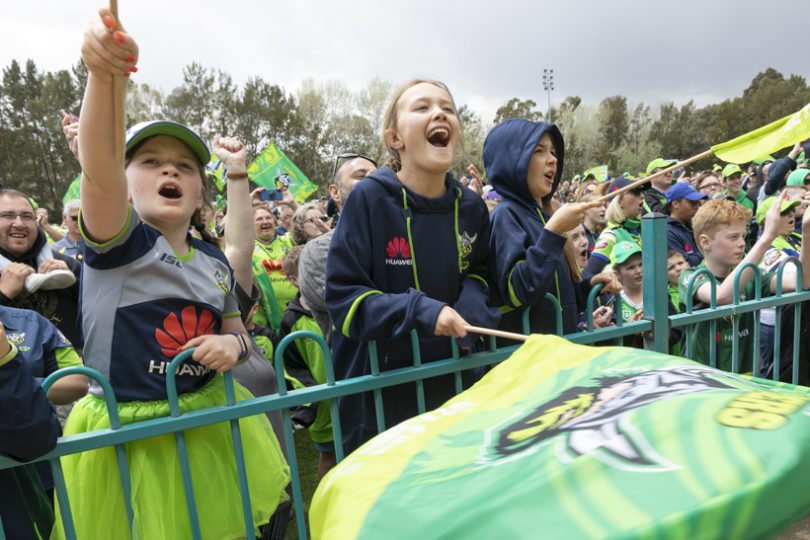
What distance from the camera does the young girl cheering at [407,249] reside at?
2002mm

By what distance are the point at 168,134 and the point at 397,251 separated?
0.83 metres

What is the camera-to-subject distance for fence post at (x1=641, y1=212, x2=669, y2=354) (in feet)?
8.22

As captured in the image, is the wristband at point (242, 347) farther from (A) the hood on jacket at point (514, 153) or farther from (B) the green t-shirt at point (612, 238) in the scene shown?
(B) the green t-shirt at point (612, 238)

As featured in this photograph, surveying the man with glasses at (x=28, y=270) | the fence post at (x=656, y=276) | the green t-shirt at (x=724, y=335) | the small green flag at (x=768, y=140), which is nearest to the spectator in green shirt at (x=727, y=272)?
the green t-shirt at (x=724, y=335)

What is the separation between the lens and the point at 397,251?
6.80 feet

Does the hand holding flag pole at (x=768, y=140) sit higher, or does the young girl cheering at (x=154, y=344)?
the hand holding flag pole at (x=768, y=140)

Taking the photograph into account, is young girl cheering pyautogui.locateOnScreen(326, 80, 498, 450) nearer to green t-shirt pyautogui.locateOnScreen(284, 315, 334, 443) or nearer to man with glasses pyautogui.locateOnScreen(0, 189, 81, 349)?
green t-shirt pyautogui.locateOnScreen(284, 315, 334, 443)

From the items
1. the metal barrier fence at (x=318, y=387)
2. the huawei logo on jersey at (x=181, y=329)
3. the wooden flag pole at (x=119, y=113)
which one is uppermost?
the wooden flag pole at (x=119, y=113)

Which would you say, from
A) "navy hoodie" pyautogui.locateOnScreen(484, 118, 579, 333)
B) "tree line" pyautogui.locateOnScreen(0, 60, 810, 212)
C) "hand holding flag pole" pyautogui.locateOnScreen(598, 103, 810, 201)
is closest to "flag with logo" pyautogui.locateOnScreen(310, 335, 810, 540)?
"navy hoodie" pyautogui.locateOnScreen(484, 118, 579, 333)

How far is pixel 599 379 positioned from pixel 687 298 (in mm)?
1539

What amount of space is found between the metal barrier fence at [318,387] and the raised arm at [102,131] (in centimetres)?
40

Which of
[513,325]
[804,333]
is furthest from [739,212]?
[513,325]

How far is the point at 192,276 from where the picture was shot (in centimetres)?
187

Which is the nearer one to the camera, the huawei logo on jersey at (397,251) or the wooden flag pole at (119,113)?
the wooden flag pole at (119,113)
